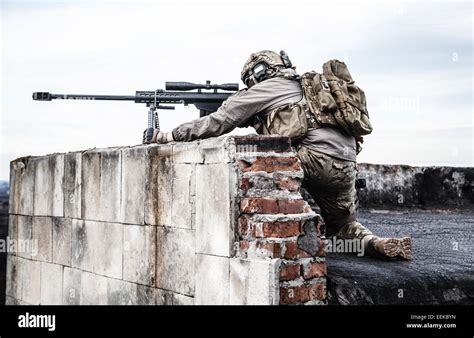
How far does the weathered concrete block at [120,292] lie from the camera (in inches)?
197

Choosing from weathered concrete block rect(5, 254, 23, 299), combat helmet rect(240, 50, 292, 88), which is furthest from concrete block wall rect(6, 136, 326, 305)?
weathered concrete block rect(5, 254, 23, 299)

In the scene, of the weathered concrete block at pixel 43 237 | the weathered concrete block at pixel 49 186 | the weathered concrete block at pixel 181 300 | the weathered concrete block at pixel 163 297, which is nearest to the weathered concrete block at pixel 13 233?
the weathered concrete block at pixel 43 237

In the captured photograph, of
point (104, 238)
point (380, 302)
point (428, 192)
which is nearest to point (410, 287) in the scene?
point (380, 302)

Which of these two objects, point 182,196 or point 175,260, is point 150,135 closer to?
point 182,196

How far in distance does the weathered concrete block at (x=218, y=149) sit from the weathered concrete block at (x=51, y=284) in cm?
254

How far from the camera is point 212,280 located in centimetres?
421

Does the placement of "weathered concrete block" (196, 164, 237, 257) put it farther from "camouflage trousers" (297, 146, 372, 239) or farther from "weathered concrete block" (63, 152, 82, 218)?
"weathered concrete block" (63, 152, 82, 218)

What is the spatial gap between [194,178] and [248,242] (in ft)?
2.04

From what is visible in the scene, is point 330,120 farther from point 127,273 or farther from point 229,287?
point 127,273

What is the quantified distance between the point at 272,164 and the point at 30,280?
3727mm

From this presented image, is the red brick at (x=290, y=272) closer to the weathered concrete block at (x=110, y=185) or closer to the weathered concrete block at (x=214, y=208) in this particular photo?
the weathered concrete block at (x=214, y=208)

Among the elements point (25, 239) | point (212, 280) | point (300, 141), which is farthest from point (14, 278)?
point (300, 141)

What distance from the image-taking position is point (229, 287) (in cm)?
409

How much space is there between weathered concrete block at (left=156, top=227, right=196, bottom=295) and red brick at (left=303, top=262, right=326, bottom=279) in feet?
2.42
